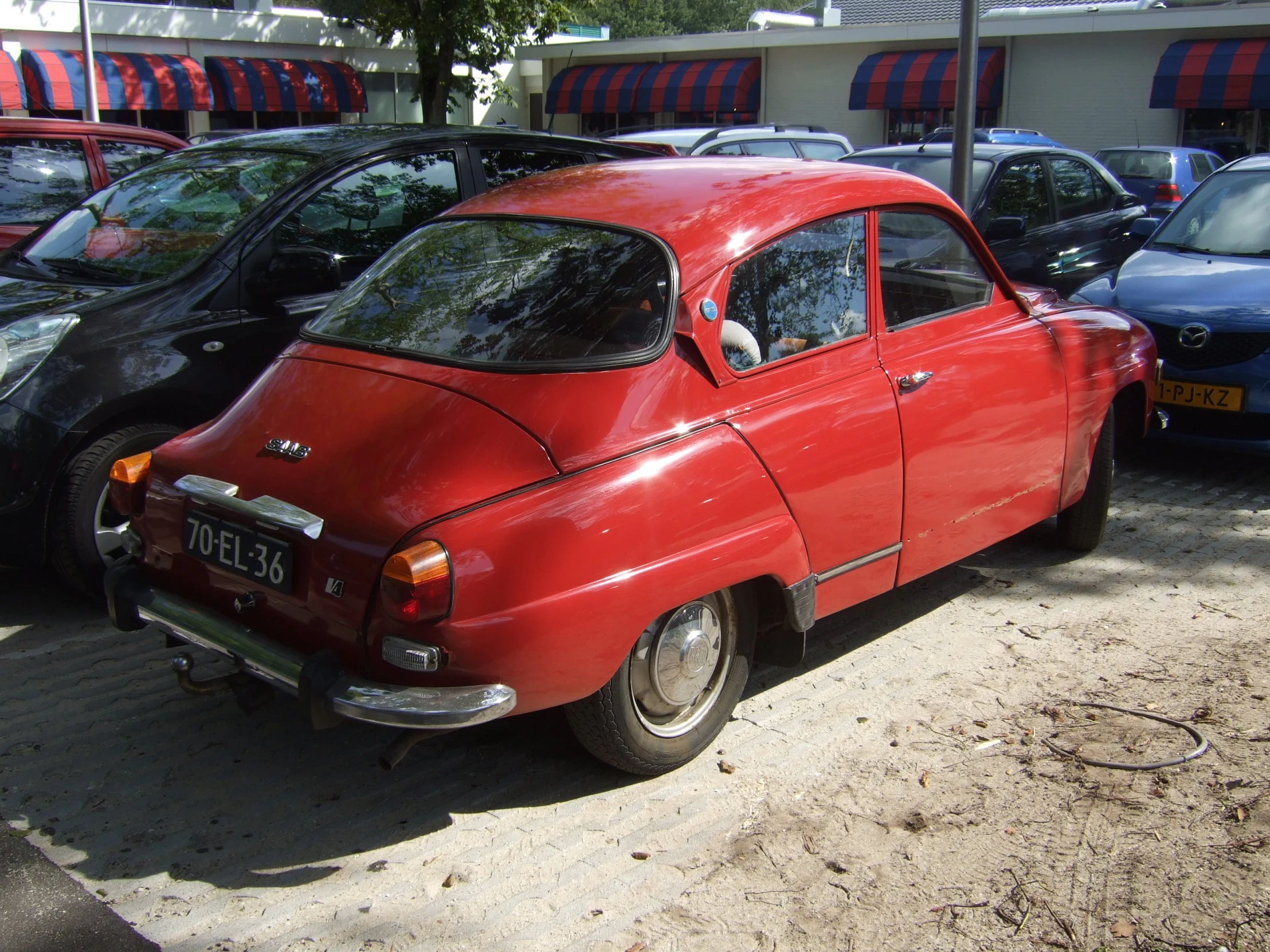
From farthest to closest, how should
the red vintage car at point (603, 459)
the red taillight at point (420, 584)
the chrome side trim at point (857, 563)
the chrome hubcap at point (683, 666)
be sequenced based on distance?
the chrome side trim at point (857, 563), the chrome hubcap at point (683, 666), the red vintage car at point (603, 459), the red taillight at point (420, 584)

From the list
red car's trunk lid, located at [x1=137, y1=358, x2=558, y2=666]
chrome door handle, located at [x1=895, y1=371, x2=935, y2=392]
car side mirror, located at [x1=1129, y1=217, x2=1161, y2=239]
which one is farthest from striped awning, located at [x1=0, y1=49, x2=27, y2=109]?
chrome door handle, located at [x1=895, y1=371, x2=935, y2=392]

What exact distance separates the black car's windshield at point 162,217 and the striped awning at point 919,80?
83.6 feet

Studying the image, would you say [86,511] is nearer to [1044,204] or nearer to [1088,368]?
[1088,368]

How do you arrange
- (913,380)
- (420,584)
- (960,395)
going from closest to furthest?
(420,584) → (913,380) → (960,395)

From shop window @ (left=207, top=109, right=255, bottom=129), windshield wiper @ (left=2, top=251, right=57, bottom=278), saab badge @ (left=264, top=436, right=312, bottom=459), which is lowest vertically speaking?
saab badge @ (left=264, top=436, right=312, bottom=459)

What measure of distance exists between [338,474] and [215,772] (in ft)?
3.82

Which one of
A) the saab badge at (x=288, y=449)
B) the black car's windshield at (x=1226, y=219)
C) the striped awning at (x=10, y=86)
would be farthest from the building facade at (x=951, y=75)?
the saab badge at (x=288, y=449)

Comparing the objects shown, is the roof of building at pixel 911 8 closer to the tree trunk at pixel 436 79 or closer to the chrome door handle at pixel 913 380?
the tree trunk at pixel 436 79

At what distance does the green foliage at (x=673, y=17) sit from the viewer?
7838 centimetres

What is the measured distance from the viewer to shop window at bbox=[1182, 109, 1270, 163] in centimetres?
2606

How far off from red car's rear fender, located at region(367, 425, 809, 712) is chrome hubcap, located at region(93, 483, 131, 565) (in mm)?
2260

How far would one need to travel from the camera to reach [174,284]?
5.05 metres

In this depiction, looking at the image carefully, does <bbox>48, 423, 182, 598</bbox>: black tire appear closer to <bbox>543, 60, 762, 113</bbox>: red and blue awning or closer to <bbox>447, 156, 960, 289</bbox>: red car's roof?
<bbox>447, 156, 960, 289</bbox>: red car's roof

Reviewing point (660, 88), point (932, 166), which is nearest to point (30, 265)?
point (932, 166)
